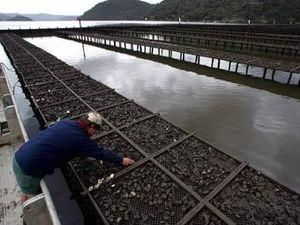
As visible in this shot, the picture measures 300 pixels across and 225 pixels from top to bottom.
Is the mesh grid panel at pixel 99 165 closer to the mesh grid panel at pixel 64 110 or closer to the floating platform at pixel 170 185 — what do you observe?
the floating platform at pixel 170 185

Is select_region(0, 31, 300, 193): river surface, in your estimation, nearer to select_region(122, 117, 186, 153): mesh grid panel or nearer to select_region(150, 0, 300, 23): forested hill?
select_region(122, 117, 186, 153): mesh grid panel

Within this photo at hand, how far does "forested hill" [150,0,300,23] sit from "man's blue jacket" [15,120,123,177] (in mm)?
114781

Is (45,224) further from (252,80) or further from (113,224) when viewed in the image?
(252,80)

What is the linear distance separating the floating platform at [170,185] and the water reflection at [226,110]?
7.36 feet

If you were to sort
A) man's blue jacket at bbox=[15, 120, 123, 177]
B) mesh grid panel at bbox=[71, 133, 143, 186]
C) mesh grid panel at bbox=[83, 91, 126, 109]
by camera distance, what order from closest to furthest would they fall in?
man's blue jacket at bbox=[15, 120, 123, 177] → mesh grid panel at bbox=[71, 133, 143, 186] → mesh grid panel at bbox=[83, 91, 126, 109]

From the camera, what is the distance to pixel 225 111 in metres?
12.1

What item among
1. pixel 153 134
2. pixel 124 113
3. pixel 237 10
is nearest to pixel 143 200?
pixel 153 134

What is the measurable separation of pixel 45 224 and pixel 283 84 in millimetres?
18494

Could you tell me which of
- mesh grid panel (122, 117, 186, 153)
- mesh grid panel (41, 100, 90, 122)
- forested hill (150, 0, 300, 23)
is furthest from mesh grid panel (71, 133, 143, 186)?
forested hill (150, 0, 300, 23)

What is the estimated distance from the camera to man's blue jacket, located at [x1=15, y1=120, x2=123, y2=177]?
3852 millimetres

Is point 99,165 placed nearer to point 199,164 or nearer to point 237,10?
point 199,164

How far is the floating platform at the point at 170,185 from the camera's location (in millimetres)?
4727

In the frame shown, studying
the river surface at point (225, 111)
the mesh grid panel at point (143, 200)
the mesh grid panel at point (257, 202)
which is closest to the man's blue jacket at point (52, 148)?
the mesh grid panel at point (143, 200)

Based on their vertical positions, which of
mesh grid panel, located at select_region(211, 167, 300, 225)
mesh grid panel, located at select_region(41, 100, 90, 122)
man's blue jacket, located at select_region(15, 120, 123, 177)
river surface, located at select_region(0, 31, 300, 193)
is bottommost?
river surface, located at select_region(0, 31, 300, 193)
